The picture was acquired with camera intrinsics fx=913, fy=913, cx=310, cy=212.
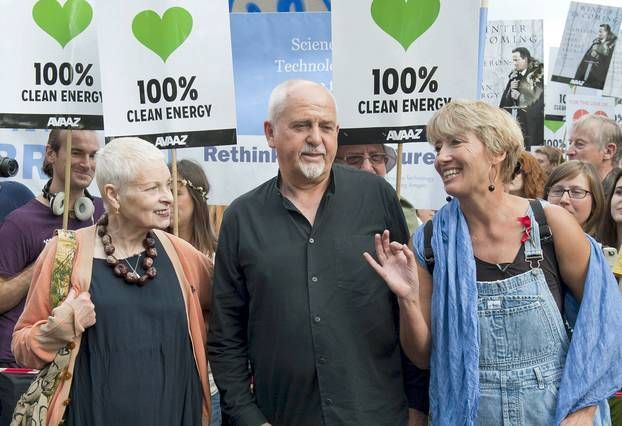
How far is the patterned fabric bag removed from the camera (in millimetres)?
3426

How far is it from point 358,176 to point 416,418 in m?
0.97

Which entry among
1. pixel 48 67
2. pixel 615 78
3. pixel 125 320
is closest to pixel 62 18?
pixel 48 67

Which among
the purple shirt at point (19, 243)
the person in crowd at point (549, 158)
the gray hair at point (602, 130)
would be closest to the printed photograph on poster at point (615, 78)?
the person in crowd at point (549, 158)

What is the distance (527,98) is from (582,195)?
315 cm

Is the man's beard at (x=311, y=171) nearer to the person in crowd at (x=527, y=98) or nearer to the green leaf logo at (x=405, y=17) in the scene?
the green leaf logo at (x=405, y=17)

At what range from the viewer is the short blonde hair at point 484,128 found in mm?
3240

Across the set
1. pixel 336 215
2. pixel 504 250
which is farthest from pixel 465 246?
pixel 336 215

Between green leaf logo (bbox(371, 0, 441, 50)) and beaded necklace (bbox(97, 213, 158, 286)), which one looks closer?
beaded necklace (bbox(97, 213, 158, 286))

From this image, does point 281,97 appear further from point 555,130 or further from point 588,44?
point 555,130

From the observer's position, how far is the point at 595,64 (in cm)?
925

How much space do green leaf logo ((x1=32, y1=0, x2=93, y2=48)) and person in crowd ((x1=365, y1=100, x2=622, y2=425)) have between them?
2.78 metres

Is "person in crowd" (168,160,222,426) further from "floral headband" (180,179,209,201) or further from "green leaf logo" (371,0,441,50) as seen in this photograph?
"green leaf logo" (371,0,441,50)

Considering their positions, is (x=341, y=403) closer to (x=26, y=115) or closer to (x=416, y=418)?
(x=416, y=418)

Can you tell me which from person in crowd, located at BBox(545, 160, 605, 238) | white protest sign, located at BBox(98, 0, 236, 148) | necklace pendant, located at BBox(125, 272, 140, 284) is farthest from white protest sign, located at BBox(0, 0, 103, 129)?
person in crowd, located at BBox(545, 160, 605, 238)
